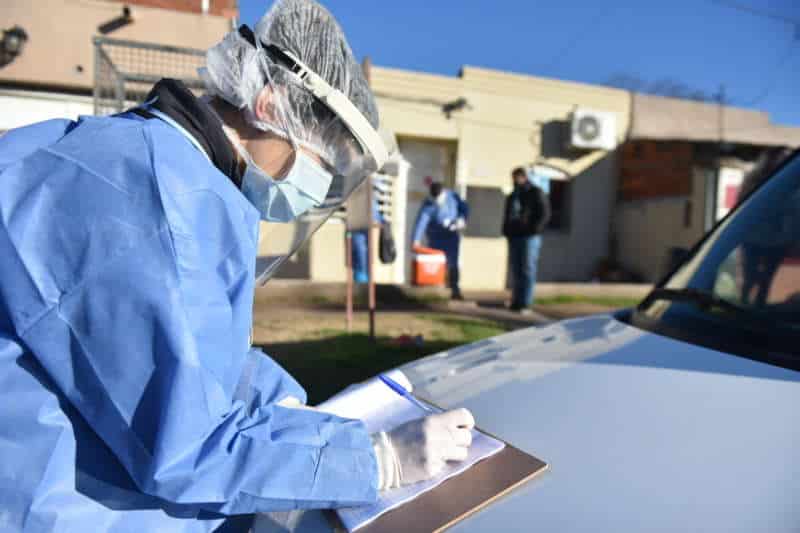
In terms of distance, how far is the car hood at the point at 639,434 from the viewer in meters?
0.88

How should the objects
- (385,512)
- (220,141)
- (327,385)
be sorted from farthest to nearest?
(327,385) < (220,141) < (385,512)

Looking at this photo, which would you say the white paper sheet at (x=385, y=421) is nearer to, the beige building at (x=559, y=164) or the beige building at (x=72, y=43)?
the beige building at (x=72, y=43)

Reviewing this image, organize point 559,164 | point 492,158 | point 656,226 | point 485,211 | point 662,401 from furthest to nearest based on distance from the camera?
point 656,226 < point 559,164 < point 485,211 < point 492,158 < point 662,401

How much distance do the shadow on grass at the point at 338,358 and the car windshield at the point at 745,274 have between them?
2.40m

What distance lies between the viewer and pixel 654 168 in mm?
11992

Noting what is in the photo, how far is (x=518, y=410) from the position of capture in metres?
1.28

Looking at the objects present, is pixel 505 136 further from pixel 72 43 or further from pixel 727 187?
pixel 72 43

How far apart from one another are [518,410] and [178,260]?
858 millimetres

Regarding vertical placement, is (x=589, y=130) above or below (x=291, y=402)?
above

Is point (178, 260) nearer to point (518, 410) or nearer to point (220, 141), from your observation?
point (220, 141)

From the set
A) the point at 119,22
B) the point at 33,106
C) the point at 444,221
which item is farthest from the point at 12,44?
the point at 444,221

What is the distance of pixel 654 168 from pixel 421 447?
12634 millimetres

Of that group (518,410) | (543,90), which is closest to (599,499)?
(518,410)

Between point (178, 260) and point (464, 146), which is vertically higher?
point (464, 146)
